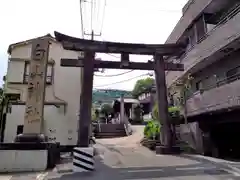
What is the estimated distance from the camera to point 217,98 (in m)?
12.7

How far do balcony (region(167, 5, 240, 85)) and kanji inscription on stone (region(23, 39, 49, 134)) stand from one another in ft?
29.8

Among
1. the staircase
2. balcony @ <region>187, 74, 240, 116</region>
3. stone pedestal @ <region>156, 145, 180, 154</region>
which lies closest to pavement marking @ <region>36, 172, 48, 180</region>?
stone pedestal @ <region>156, 145, 180, 154</region>

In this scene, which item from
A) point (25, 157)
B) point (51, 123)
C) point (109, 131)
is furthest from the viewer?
point (109, 131)

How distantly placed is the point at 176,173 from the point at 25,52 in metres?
14.9

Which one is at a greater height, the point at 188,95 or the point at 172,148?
the point at 188,95

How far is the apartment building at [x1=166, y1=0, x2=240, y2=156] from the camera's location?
12.0m

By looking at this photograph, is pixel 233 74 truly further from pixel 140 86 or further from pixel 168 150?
pixel 140 86

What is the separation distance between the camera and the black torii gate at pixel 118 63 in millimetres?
A: 11767

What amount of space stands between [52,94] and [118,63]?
6.44 metres

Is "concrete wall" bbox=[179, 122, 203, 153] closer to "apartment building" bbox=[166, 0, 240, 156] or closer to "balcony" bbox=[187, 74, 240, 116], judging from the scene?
"apartment building" bbox=[166, 0, 240, 156]

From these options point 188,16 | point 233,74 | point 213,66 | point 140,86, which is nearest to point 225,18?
point 233,74

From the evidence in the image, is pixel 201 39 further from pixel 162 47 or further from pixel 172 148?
pixel 172 148

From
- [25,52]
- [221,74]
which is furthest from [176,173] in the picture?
[25,52]

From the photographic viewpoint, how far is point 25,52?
59.9 ft
